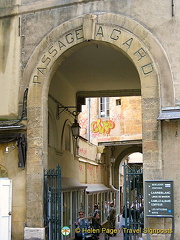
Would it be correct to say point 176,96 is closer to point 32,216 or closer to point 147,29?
point 147,29

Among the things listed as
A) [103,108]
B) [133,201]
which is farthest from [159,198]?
[103,108]

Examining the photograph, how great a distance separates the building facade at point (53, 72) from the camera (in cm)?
1035

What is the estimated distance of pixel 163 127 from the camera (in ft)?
34.1

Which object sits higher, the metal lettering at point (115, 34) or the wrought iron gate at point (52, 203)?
the metal lettering at point (115, 34)

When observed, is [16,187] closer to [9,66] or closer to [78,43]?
[9,66]

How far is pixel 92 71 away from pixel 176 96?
6251mm

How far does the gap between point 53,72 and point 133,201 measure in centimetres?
417

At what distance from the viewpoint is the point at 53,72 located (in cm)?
1203

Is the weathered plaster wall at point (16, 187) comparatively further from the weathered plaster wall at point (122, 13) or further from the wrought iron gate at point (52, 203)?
the weathered plaster wall at point (122, 13)

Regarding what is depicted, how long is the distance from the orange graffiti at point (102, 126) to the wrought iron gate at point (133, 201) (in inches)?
639

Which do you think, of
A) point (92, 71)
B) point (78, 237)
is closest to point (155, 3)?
point (92, 71)

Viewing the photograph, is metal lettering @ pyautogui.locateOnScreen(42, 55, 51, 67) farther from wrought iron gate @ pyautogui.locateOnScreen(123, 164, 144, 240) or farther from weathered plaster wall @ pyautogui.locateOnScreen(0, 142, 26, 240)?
wrought iron gate @ pyautogui.locateOnScreen(123, 164, 144, 240)

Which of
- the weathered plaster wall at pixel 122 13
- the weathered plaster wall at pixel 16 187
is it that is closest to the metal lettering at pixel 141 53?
the weathered plaster wall at pixel 122 13

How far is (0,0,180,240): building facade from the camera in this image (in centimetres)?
1035
